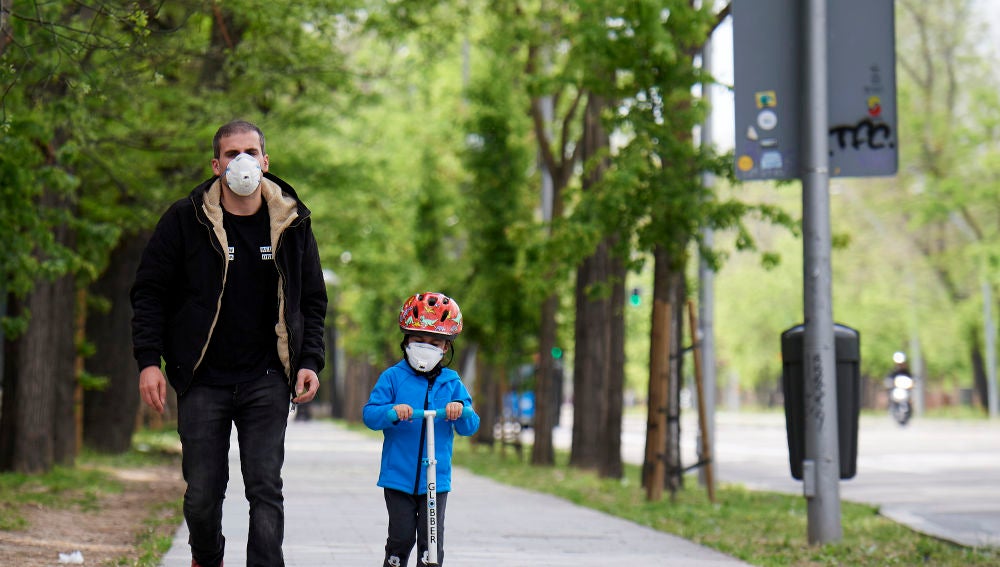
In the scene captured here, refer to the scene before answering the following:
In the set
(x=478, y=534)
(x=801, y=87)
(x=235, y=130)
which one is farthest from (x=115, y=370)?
(x=235, y=130)

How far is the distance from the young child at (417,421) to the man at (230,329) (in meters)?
0.57

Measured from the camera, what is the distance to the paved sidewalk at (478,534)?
363 inches

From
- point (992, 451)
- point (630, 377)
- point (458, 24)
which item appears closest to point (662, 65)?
point (458, 24)

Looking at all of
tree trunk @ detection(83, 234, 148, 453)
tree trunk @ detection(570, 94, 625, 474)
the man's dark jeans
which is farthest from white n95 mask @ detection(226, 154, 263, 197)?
tree trunk @ detection(83, 234, 148, 453)

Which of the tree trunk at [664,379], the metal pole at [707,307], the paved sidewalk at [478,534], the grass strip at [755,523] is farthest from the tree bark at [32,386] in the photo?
the metal pole at [707,307]

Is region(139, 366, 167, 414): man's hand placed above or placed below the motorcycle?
below

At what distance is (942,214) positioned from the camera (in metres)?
45.1

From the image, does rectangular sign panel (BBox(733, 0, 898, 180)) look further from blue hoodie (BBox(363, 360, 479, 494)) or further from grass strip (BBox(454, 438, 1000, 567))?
blue hoodie (BBox(363, 360, 479, 494))

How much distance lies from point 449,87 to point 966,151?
18.8m

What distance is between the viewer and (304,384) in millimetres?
5984

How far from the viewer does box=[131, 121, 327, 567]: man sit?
5.92 metres

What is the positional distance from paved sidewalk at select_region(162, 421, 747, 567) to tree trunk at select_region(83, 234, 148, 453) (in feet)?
21.6

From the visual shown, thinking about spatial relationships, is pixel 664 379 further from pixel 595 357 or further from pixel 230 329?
pixel 230 329

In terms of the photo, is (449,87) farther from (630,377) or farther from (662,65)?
(630,377)
